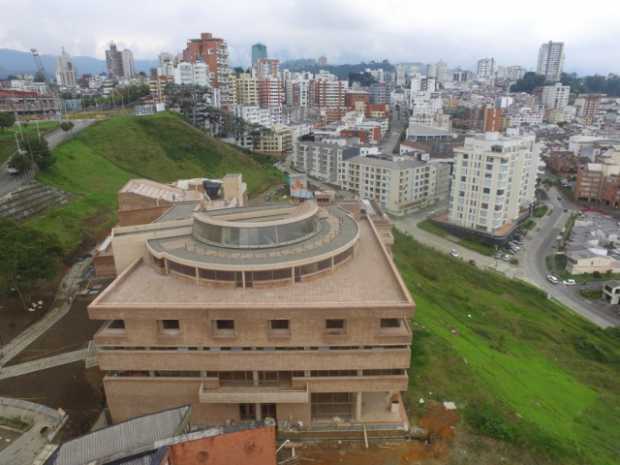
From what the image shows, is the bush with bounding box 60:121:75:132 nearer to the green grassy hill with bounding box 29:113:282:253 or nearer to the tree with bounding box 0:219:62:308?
the green grassy hill with bounding box 29:113:282:253

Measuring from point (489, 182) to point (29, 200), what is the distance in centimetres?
6771

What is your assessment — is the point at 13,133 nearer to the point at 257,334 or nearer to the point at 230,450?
the point at 257,334

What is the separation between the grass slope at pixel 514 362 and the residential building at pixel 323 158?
3858 centimetres

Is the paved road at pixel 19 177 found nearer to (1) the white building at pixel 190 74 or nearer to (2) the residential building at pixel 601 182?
(1) the white building at pixel 190 74

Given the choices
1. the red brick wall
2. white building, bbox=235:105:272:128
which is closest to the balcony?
the red brick wall

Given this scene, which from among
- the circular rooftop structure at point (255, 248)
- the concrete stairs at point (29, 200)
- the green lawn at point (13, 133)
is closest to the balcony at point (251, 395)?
the circular rooftop structure at point (255, 248)

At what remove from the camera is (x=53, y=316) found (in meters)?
37.8

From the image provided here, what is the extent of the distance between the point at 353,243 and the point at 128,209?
87.1 ft

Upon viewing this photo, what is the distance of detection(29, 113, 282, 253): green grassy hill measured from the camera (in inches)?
2179

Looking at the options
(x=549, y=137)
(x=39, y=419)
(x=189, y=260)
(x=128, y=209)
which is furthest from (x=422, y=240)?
(x=549, y=137)

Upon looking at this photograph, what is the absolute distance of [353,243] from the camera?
3061 cm

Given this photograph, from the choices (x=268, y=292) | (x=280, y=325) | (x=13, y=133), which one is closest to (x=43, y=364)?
(x=268, y=292)

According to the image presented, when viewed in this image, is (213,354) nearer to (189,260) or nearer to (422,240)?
(189,260)

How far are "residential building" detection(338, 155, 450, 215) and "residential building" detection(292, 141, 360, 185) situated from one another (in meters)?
2.95
